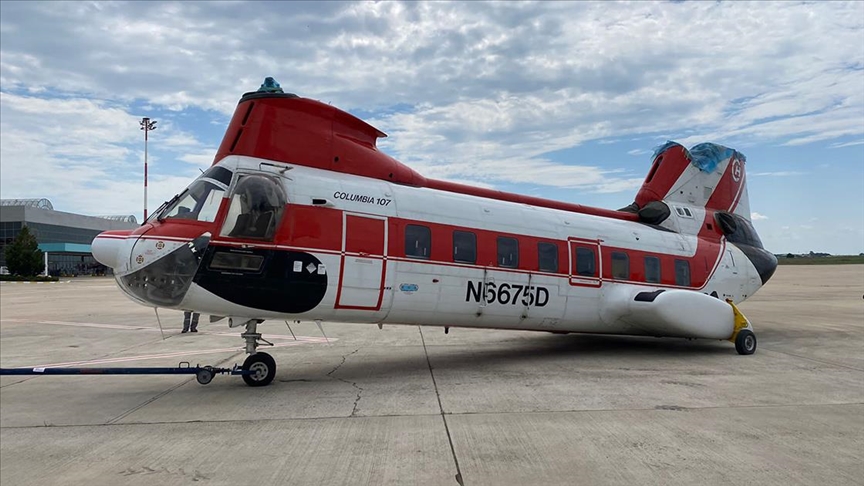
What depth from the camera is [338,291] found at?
8.36 m

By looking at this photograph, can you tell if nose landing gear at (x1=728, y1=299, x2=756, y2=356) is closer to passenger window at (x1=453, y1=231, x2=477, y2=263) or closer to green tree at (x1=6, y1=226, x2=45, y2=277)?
passenger window at (x1=453, y1=231, x2=477, y2=263)

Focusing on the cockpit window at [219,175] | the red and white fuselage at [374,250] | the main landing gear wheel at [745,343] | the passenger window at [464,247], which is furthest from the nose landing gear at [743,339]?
the cockpit window at [219,175]

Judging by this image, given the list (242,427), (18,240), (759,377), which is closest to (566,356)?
(759,377)

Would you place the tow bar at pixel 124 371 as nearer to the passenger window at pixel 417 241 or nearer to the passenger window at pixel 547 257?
the passenger window at pixel 417 241

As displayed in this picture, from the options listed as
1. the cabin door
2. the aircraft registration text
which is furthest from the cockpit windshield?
the aircraft registration text

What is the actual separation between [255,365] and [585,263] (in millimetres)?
6397

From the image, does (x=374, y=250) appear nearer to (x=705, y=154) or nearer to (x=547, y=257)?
(x=547, y=257)

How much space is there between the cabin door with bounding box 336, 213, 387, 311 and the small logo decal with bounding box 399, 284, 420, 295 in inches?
14.1

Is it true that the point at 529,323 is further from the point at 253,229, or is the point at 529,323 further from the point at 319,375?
the point at 253,229

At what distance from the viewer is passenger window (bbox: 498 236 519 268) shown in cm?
993

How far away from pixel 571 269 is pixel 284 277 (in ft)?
18.1

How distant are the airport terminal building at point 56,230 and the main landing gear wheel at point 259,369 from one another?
75.7 meters

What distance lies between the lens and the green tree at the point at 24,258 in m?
56.7

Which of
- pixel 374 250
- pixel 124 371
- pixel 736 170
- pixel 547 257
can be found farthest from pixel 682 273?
pixel 124 371
